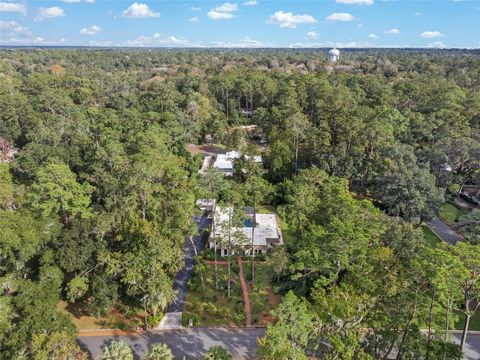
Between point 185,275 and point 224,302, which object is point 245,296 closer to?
point 224,302

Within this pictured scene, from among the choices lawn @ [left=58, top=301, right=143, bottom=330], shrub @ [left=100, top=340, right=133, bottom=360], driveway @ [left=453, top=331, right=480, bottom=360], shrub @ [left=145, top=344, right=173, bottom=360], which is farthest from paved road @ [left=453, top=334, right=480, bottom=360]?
lawn @ [left=58, top=301, right=143, bottom=330]

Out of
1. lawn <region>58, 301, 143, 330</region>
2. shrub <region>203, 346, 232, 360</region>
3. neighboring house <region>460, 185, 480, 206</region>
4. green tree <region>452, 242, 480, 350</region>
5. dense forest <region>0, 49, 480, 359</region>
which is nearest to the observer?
green tree <region>452, 242, 480, 350</region>

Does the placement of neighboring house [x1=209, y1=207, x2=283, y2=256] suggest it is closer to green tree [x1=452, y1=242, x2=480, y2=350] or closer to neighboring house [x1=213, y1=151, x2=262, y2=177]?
neighboring house [x1=213, y1=151, x2=262, y2=177]

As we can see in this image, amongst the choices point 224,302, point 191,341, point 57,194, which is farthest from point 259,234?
point 57,194

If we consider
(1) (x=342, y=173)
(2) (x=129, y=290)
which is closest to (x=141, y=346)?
(2) (x=129, y=290)

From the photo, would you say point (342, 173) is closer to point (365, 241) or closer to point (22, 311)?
point (365, 241)
